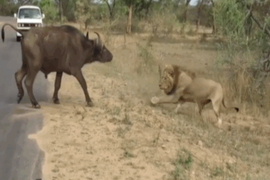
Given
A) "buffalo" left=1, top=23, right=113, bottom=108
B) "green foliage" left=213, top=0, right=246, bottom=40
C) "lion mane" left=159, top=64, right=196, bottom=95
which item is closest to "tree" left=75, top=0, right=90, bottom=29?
"green foliage" left=213, top=0, right=246, bottom=40

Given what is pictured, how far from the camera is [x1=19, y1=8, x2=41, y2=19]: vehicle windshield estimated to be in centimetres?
2480

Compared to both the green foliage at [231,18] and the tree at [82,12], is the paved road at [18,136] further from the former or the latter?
the tree at [82,12]

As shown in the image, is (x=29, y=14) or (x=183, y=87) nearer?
(x=183, y=87)

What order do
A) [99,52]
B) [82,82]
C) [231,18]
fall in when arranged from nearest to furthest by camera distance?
1. [82,82]
2. [99,52]
3. [231,18]

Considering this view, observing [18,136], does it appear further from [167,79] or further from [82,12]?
[82,12]

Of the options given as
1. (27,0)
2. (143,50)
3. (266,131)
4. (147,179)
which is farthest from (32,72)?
(27,0)

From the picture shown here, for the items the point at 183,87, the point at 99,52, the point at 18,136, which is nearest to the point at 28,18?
the point at 183,87

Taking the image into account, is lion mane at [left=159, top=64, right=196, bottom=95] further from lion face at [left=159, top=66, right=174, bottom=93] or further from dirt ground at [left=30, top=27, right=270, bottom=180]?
Answer: dirt ground at [left=30, top=27, right=270, bottom=180]

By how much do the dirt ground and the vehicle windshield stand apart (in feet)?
43.8

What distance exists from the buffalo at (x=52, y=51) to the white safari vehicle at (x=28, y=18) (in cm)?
1613

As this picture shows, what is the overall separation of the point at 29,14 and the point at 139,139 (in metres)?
19.3

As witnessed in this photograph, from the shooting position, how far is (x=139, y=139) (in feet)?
23.5

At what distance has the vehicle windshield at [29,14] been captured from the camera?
81.4ft

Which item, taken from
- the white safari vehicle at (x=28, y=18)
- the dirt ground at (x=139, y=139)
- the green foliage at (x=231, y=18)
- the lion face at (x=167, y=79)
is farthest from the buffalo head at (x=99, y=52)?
the white safari vehicle at (x=28, y=18)
